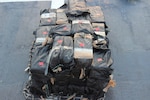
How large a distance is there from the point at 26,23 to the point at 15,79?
1.63 m

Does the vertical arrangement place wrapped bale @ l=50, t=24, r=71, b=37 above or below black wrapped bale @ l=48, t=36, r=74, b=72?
above

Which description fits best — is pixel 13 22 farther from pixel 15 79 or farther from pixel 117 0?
pixel 117 0

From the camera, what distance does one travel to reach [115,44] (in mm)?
4516

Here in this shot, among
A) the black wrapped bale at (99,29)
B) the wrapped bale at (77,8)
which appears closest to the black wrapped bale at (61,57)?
the black wrapped bale at (99,29)

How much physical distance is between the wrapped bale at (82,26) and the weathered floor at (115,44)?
1044 millimetres

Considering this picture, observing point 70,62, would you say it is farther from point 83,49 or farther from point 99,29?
point 99,29

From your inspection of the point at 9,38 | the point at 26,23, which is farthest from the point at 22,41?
the point at 26,23

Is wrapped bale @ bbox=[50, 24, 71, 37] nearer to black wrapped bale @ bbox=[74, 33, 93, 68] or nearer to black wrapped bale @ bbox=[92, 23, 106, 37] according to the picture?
black wrapped bale @ bbox=[74, 33, 93, 68]

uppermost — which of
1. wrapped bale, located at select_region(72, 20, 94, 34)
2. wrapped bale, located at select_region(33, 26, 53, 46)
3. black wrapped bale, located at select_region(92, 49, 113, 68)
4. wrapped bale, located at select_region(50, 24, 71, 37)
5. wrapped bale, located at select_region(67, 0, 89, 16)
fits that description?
wrapped bale, located at select_region(67, 0, 89, 16)

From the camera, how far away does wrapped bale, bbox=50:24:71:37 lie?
132 inches

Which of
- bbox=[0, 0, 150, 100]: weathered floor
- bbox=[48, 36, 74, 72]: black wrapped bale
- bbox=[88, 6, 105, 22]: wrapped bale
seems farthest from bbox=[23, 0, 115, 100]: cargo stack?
bbox=[0, 0, 150, 100]: weathered floor

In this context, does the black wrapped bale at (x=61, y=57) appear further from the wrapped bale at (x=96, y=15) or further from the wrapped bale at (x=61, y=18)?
the wrapped bale at (x=96, y=15)

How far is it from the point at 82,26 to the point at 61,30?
349 mm

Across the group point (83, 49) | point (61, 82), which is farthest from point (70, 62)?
point (61, 82)
